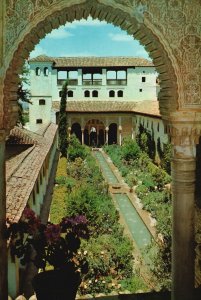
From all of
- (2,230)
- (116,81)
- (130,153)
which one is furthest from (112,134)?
(2,230)

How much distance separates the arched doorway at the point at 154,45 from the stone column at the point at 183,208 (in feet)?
0.04

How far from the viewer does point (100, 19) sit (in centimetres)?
511

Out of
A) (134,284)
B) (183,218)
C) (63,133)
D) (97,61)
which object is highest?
(97,61)

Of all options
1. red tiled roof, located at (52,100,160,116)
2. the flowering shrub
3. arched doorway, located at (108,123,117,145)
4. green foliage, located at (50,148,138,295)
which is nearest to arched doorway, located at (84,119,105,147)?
arched doorway, located at (108,123,117,145)

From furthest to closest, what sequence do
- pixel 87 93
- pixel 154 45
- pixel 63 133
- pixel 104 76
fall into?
pixel 87 93
pixel 104 76
pixel 63 133
pixel 154 45

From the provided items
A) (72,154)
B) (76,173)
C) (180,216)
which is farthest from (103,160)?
(180,216)

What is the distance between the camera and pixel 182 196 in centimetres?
498

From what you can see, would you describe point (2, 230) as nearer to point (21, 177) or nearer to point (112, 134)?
point (21, 177)

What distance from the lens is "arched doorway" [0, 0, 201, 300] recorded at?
14.8ft

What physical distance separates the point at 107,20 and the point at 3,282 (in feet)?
12.0

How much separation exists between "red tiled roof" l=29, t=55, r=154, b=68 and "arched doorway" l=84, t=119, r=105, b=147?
6295 mm

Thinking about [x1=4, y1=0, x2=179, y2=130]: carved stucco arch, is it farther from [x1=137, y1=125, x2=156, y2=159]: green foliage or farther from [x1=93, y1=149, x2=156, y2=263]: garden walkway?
[x1=137, y1=125, x2=156, y2=159]: green foliage

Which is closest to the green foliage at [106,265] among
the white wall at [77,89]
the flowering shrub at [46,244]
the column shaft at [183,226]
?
the column shaft at [183,226]

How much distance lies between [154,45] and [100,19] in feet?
2.78
